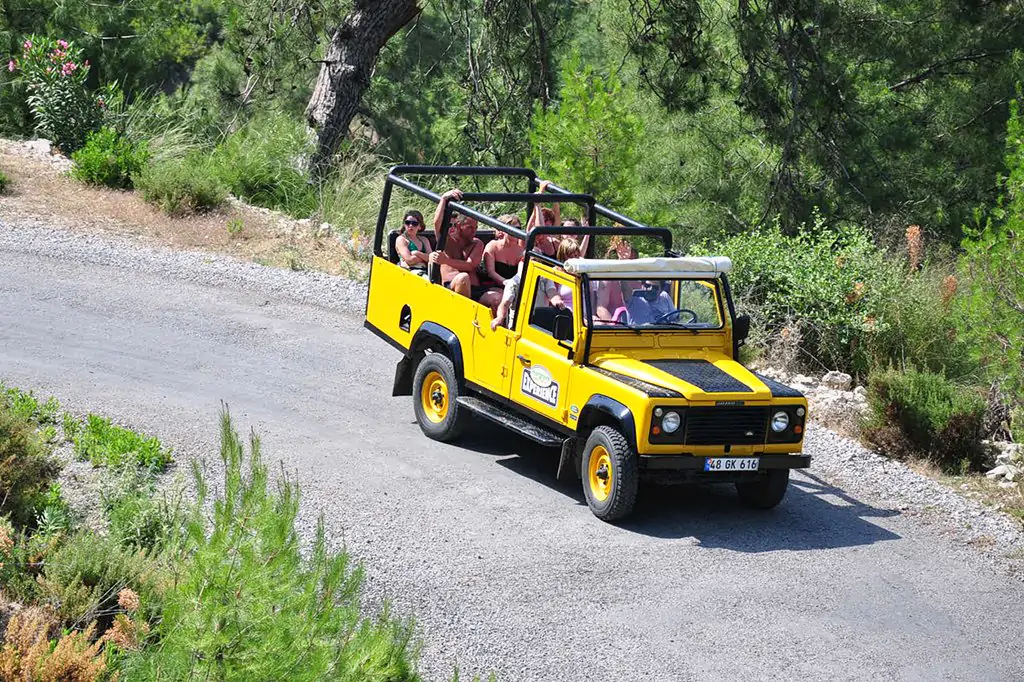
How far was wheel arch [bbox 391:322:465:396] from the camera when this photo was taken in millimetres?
10602

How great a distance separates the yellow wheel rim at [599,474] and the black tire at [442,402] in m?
1.58

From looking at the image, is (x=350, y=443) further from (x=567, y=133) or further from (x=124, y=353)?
(x=567, y=133)

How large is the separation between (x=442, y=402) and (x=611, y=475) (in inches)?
92.8

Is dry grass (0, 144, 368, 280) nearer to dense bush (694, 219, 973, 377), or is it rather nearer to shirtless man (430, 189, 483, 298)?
shirtless man (430, 189, 483, 298)

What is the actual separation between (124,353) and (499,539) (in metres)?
5.33

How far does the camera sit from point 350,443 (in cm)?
1037

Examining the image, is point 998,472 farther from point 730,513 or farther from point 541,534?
point 541,534

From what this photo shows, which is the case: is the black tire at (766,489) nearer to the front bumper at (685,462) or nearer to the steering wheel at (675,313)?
the front bumper at (685,462)

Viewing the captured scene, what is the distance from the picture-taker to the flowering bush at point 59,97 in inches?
739

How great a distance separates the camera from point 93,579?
22.6ft

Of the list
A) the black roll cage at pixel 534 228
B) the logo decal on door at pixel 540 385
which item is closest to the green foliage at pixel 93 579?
the logo decal on door at pixel 540 385

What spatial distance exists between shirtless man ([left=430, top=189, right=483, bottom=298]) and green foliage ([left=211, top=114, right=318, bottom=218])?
24.3 feet

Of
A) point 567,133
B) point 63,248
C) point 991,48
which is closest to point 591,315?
point 567,133

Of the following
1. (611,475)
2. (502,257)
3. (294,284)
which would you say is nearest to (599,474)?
(611,475)
